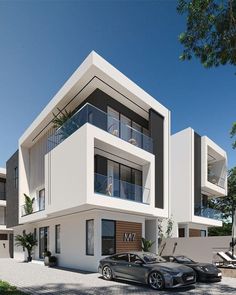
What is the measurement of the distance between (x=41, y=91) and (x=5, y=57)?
596 centimetres

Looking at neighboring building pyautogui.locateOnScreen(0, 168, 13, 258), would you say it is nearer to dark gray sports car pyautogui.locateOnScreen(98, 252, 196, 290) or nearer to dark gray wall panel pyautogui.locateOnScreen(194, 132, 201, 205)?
dark gray wall panel pyautogui.locateOnScreen(194, 132, 201, 205)

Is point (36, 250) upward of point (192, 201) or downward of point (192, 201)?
downward

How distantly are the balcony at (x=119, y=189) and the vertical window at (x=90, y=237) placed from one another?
2145 mm

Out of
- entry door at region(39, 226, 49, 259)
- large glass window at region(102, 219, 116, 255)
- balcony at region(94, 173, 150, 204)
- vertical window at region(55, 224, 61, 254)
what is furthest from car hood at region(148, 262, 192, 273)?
entry door at region(39, 226, 49, 259)

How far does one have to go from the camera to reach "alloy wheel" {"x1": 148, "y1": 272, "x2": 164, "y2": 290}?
1238 centimetres

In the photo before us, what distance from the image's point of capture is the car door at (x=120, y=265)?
13959 millimetres

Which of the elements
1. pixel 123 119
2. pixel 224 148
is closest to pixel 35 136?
pixel 123 119

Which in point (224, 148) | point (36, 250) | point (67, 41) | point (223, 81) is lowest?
point (36, 250)

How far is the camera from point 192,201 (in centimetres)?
2766

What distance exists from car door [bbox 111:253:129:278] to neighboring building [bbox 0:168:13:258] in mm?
22615

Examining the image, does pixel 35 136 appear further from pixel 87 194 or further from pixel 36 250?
pixel 87 194

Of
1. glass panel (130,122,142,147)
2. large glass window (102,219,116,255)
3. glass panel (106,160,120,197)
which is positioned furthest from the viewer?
glass panel (130,122,142,147)

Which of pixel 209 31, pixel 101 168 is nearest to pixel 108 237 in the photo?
pixel 101 168

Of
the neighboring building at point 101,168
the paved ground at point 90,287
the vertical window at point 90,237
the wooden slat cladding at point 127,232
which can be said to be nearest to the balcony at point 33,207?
the neighboring building at point 101,168
